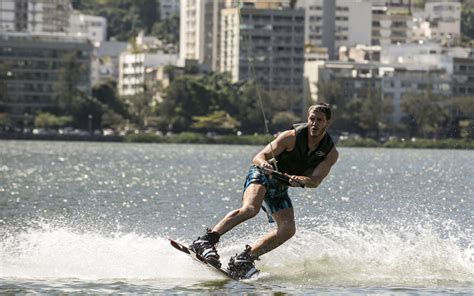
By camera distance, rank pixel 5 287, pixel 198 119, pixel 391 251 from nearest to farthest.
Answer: pixel 5 287
pixel 391 251
pixel 198 119

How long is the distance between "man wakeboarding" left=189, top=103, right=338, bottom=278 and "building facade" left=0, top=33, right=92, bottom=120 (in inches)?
6710

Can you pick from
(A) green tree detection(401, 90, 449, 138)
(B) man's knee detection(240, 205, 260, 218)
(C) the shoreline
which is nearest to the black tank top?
(B) man's knee detection(240, 205, 260, 218)

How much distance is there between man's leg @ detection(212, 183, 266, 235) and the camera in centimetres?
2042

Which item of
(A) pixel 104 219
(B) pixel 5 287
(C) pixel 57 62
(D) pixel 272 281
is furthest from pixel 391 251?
(C) pixel 57 62

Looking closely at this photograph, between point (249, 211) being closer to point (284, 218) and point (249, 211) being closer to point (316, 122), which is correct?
point (284, 218)

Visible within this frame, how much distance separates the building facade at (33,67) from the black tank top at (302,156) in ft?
560

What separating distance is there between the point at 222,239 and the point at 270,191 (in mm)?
8678

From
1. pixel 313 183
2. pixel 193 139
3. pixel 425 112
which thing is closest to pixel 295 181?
pixel 313 183

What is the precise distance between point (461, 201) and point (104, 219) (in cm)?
1222

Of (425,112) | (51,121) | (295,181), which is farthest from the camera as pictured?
(425,112)

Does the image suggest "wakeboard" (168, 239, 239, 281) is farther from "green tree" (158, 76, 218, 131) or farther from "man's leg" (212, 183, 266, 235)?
"green tree" (158, 76, 218, 131)

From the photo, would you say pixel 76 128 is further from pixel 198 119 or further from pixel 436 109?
pixel 436 109

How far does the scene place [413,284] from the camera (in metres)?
21.6

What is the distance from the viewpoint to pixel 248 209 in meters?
20.4
